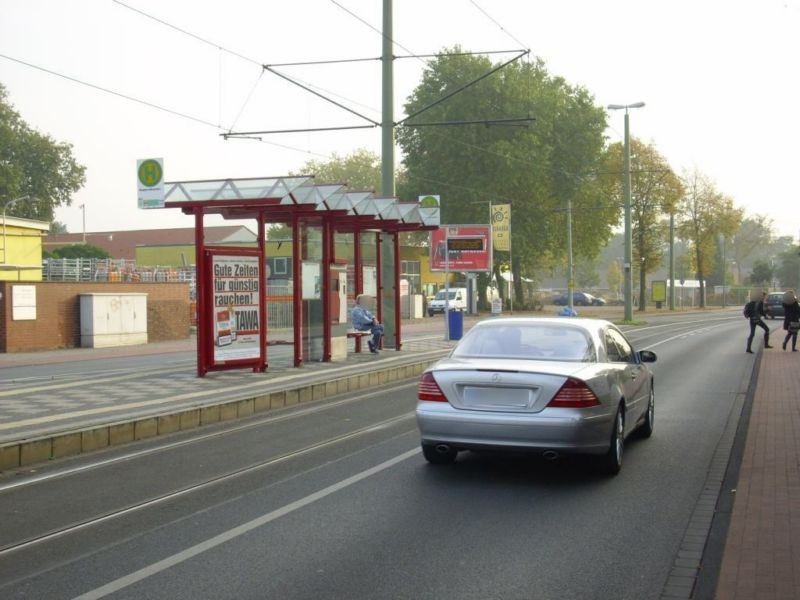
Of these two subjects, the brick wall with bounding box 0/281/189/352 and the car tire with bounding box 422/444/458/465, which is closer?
the car tire with bounding box 422/444/458/465

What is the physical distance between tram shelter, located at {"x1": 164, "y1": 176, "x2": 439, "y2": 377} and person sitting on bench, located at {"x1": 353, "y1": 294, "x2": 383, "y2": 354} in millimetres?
1486

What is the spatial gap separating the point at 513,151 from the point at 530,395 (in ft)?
161

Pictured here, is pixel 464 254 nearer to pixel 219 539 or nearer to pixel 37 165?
pixel 37 165

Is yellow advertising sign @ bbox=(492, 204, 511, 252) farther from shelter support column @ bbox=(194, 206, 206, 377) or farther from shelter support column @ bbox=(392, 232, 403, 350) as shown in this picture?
shelter support column @ bbox=(194, 206, 206, 377)

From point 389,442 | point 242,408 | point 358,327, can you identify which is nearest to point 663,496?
point 389,442

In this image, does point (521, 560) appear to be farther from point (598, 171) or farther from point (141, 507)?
point (598, 171)

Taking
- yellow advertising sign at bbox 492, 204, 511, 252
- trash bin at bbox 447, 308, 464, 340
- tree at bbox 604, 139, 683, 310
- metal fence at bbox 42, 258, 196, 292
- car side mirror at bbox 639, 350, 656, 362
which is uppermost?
tree at bbox 604, 139, 683, 310

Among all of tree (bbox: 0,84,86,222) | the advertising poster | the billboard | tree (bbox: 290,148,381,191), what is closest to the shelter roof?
the advertising poster

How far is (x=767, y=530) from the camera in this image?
6004 mm

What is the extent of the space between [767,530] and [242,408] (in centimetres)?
827

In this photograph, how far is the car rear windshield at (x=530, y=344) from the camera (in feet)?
27.7

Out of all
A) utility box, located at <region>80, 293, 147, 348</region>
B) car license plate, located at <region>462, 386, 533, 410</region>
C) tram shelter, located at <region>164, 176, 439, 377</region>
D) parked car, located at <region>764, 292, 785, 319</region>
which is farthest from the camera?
parked car, located at <region>764, 292, 785, 319</region>

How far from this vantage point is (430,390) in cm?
821

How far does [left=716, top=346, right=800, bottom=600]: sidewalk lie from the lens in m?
4.86
